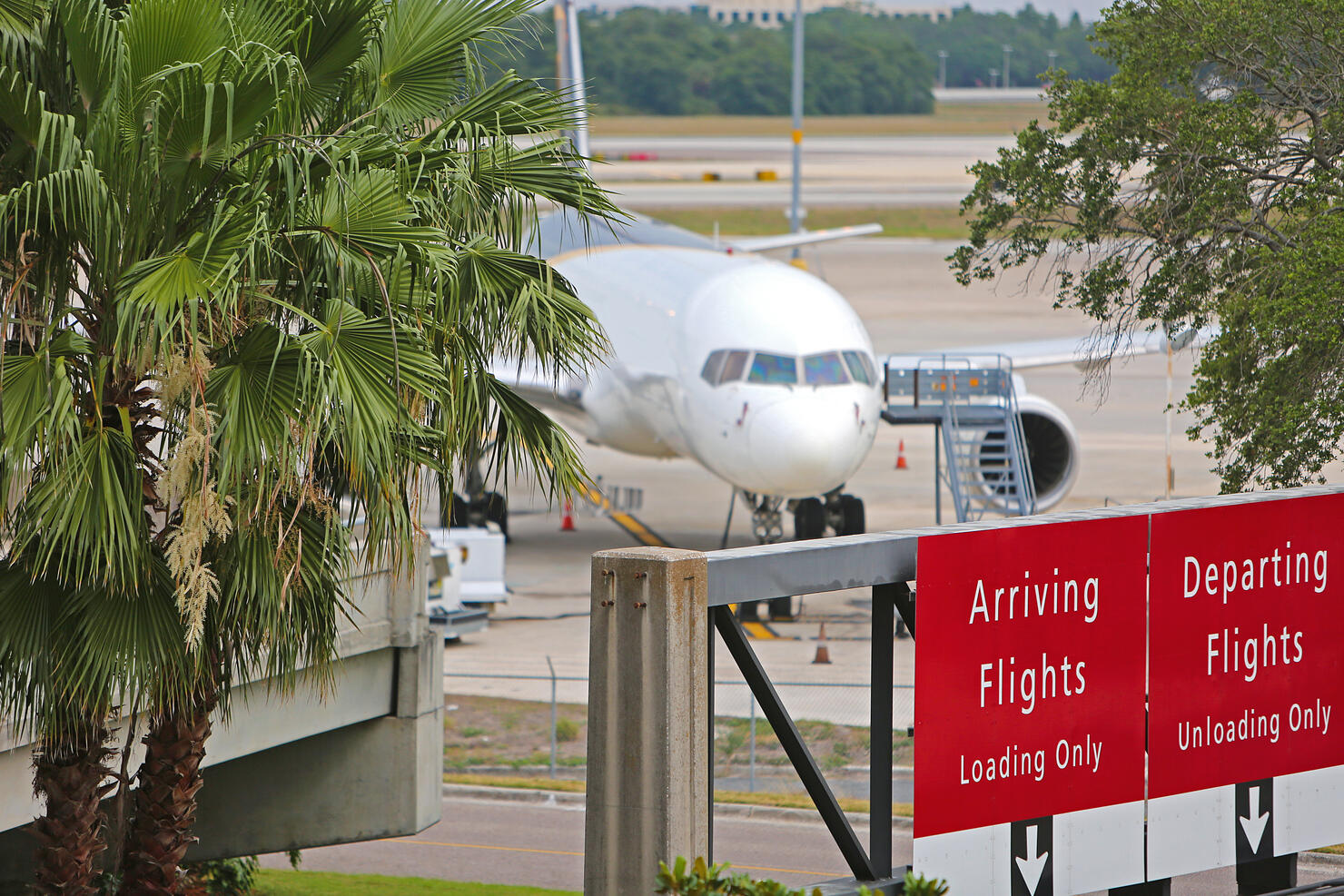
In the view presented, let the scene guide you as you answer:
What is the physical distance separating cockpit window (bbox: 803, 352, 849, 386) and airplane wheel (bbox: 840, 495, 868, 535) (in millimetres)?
3701

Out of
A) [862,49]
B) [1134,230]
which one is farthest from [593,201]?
[862,49]

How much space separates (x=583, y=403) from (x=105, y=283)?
759 inches

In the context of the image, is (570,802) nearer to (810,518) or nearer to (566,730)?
(566,730)

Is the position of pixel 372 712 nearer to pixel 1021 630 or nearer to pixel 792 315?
pixel 1021 630

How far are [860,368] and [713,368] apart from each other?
213 cm

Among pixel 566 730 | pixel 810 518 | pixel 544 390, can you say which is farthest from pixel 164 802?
pixel 544 390

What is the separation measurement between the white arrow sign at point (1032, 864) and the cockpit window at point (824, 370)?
15288mm

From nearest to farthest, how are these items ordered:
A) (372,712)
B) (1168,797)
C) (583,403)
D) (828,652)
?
(1168,797), (372,712), (828,652), (583,403)

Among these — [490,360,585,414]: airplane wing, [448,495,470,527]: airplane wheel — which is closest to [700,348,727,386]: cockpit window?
[490,360,585,414]: airplane wing

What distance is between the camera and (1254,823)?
875cm

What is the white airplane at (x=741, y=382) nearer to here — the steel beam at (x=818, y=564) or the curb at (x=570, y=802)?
the curb at (x=570, y=802)

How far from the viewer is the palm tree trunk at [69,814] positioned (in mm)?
10219

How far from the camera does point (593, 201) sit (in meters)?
10.2

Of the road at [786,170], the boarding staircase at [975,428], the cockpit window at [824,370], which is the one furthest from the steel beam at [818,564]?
the road at [786,170]
